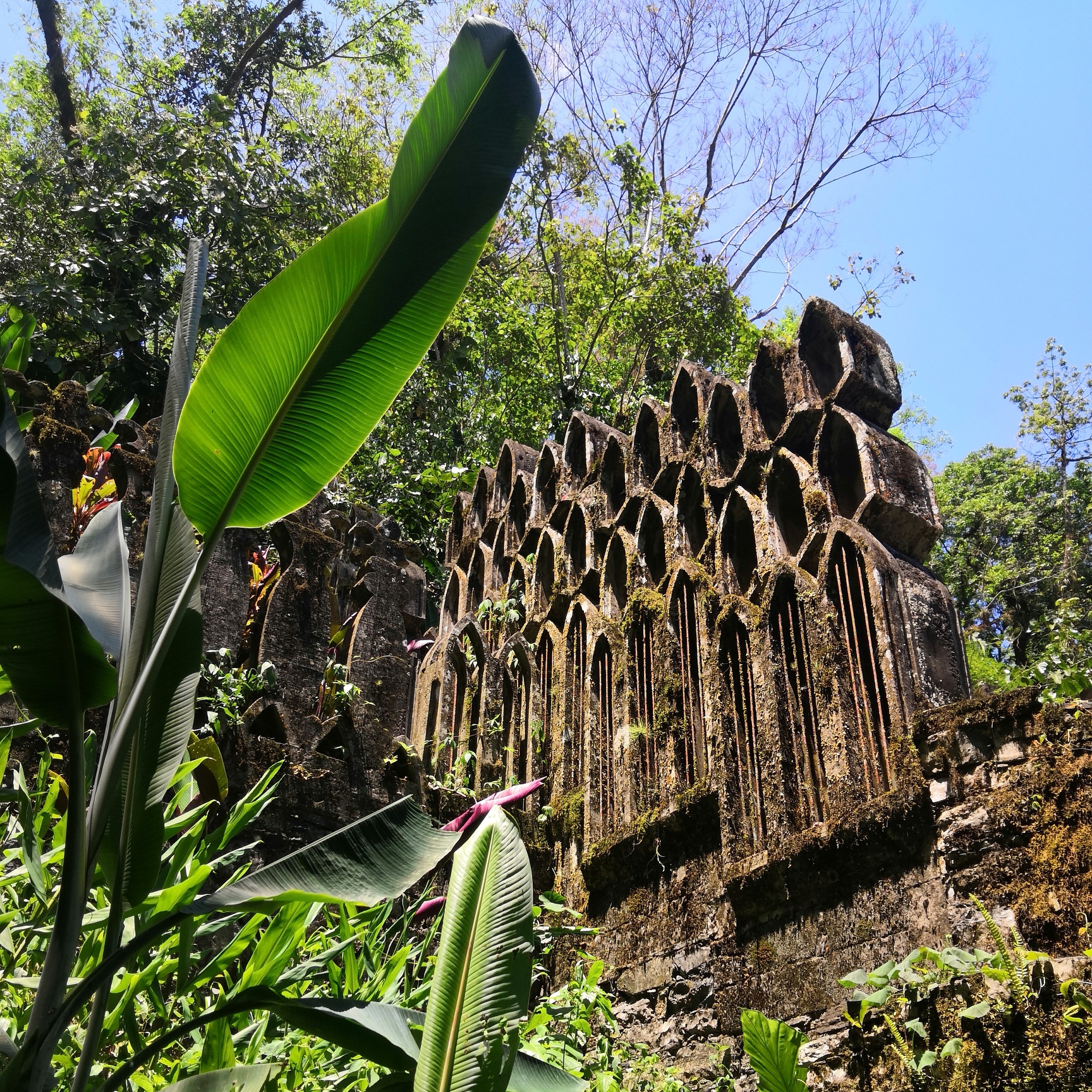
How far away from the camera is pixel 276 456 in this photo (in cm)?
170

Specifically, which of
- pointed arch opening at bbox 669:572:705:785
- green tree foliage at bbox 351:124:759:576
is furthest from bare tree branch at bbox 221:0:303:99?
pointed arch opening at bbox 669:572:705:785

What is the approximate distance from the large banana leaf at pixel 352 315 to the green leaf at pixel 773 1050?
1330 mm

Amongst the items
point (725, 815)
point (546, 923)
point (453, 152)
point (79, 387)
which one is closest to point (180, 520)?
point (453, 152)

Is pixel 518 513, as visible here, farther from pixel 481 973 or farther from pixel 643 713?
pixel 481 973

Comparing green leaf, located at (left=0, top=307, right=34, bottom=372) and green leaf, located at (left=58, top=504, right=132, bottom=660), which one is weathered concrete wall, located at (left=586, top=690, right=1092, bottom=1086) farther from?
green leaf, located at (left=0, top=307, right=34, bottom=372)

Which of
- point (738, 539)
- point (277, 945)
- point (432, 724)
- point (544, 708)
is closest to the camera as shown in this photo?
point (277, 945)

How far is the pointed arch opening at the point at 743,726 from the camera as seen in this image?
2.81m

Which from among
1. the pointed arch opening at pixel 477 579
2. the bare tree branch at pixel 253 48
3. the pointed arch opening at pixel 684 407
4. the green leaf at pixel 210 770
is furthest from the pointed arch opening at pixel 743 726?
the bare tree branch at pixel 253 48

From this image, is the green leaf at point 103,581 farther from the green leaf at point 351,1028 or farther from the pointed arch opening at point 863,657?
the pointed arch opening at point 863,657

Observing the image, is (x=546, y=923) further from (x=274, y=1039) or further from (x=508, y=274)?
(x=508, y=274)

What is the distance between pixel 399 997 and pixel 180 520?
1.26 m

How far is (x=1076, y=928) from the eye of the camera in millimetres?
1899

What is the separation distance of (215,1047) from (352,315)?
1359 millimetres

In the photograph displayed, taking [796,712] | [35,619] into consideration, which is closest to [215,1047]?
Result: [35,619]
